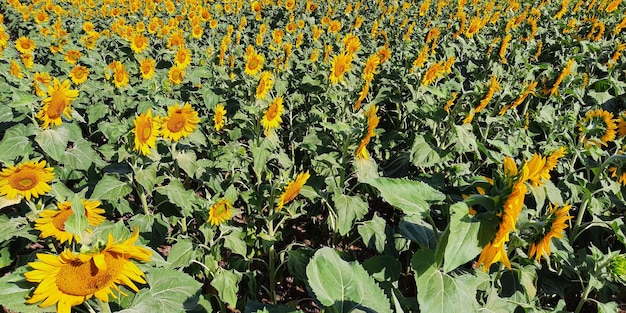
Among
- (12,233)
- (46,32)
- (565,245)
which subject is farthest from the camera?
(46,32)

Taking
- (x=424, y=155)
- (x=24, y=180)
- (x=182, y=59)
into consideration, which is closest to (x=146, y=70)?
(x=182, y=59)

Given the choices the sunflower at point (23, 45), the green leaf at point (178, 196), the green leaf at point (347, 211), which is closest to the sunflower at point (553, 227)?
the green leaf at point (347, 211)

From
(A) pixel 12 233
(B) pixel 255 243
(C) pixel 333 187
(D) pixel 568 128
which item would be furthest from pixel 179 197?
(D) pixel 568 128

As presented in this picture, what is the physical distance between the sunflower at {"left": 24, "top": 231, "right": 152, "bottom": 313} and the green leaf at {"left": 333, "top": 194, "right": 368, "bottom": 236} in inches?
63.0

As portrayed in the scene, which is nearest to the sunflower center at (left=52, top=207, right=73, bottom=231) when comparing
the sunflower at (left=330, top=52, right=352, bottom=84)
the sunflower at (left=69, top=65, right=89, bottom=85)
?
the sunflower at (left=330, top=52, right=352, bottom=84)

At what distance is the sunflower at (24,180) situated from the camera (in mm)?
2107

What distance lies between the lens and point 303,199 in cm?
358

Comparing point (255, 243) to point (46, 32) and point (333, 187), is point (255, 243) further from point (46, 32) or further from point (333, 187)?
point (46, 32)

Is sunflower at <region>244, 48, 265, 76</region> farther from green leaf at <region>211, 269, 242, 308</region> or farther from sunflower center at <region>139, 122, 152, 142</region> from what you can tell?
green leaf at <region>211, 269, 242, 308</region>

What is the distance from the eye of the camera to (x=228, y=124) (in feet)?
13.4

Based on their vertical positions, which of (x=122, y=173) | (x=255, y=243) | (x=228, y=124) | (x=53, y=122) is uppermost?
(x=53, y=122)

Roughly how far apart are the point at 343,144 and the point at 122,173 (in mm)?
1512

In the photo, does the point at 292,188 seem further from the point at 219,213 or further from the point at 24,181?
the point at 24,181

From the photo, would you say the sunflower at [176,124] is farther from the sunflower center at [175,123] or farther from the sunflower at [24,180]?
the sunflower at [24,180]
